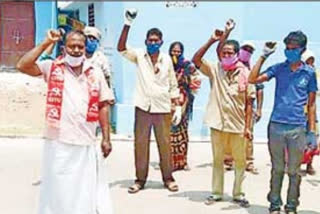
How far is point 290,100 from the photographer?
6188 mm

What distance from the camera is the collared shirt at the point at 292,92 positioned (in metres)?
6.19

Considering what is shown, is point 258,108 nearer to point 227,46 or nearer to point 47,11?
point 227,46

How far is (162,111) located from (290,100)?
67.8 inches

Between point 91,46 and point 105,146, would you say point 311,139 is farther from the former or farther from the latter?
point 91,46

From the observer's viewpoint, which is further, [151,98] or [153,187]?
[153,187]

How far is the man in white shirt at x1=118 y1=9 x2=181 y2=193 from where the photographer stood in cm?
741

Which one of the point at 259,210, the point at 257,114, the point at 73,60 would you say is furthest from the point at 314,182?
the point at 73,60

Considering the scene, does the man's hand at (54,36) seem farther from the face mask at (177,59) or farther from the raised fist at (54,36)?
the face mask at (177,59)

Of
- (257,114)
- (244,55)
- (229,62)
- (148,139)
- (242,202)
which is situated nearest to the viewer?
(229,62)

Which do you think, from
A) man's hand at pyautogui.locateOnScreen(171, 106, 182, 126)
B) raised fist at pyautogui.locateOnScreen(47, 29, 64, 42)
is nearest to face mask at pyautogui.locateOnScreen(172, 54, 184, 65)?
man's hand at pyautogui.locateOnScreen(171, 106, 182, 126)

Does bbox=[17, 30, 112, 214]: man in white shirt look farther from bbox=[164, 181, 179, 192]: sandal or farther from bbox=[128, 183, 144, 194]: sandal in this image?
bbox=[164, 181, 179, 192]: sandal

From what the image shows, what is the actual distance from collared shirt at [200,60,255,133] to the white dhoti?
1.83 meters

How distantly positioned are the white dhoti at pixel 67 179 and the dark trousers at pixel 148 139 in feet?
7.12

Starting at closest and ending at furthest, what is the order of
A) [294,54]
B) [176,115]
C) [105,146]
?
1. [105,146]
2. [294,54]
3. [176,115]
